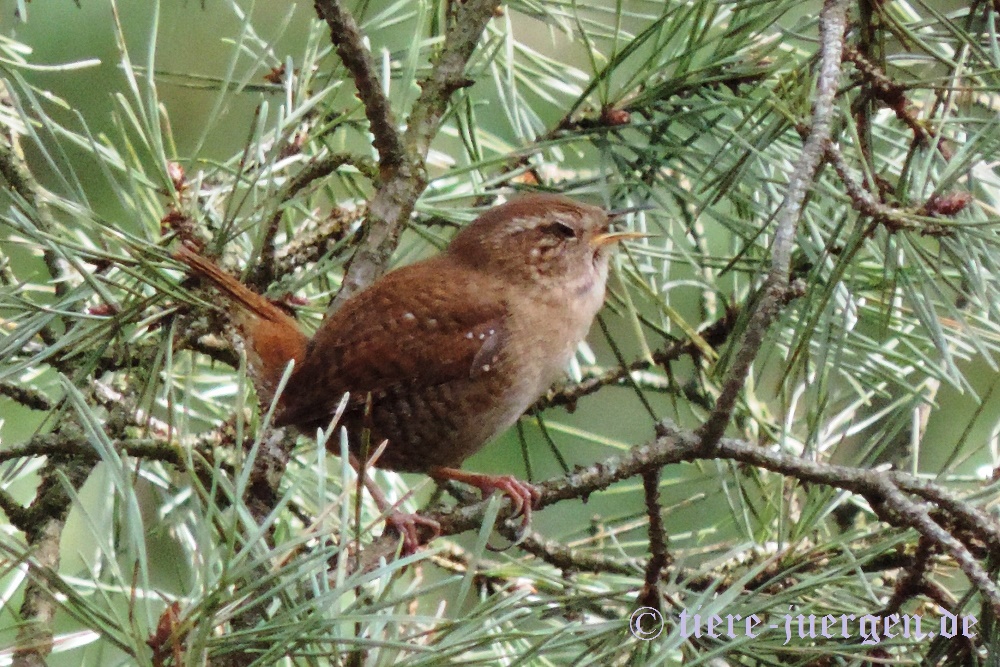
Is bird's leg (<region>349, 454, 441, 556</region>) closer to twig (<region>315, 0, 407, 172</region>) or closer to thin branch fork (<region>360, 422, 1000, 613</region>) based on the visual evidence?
thin branch fork (<region>360, 422, 1000, 613</region>)

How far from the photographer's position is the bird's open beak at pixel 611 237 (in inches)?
82.0

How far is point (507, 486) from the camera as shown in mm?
1906

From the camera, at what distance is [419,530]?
1760 mm

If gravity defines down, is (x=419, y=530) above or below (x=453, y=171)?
below

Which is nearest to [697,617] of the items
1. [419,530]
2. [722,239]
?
[419,530]

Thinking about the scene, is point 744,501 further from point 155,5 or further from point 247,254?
point 155,5

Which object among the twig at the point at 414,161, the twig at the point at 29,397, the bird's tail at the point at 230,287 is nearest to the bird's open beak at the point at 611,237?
the twig at the point at 414,161

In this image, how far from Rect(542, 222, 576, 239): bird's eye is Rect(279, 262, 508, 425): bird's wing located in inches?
11.6

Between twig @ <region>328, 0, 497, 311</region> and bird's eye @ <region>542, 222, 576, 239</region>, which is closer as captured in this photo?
twig @ <region>328, 0, 497, 311</region>

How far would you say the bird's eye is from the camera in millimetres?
2273

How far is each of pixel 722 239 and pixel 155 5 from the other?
2.05 meters

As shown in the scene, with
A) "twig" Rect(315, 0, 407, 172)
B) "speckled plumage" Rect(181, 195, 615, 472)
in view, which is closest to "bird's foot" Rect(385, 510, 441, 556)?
"speckled plumage" Rect(181, 195, 615, 472)

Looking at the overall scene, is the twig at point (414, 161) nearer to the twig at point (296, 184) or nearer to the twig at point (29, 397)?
the twig at point (296, 184)

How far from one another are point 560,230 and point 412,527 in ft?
2.77
